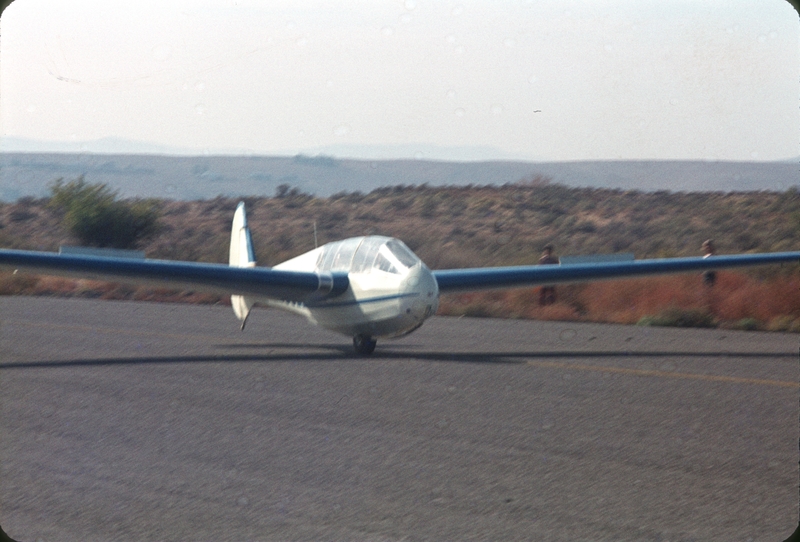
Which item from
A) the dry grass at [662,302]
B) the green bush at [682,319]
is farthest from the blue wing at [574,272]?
the green bush at [682,319]

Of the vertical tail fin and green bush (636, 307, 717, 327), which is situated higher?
the vertical tail fin

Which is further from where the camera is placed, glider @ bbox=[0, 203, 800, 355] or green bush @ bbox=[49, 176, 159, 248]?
green bush @ bbox=[49, 176, 159, 248]

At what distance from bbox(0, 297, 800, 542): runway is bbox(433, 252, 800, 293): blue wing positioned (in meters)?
1.20

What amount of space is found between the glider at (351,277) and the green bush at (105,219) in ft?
109

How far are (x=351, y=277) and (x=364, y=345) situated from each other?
1150 mm

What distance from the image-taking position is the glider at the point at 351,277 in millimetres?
15133

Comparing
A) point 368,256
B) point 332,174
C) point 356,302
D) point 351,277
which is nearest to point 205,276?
point 351,277

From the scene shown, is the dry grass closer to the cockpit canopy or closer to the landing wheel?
the landing wheel

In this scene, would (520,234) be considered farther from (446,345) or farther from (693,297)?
(446,345)

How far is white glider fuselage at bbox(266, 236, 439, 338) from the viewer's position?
14.9m

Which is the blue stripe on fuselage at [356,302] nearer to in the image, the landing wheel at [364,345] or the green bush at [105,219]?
the landing wheel at [364,345]

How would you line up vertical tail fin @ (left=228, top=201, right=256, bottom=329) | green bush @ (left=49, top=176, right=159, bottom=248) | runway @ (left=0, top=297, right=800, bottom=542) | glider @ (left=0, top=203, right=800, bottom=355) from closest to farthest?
1. runway @ (left=0, top=297, right=800, bottom=542)
2. glider @ (left=0, top=203, right=800, bottom=355)
3. vertical tail fin @ (left=228, top=201, right=256, bottom=329)
4. green bush @ (left=49, top=176, right=159, bottom=248)

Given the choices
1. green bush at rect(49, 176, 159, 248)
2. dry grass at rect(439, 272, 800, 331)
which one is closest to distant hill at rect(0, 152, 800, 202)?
green bush at rect(49, 176, 159, 248)

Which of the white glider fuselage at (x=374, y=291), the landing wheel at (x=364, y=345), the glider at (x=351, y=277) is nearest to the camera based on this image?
the white glider fuselage at (x=374, y=291)
